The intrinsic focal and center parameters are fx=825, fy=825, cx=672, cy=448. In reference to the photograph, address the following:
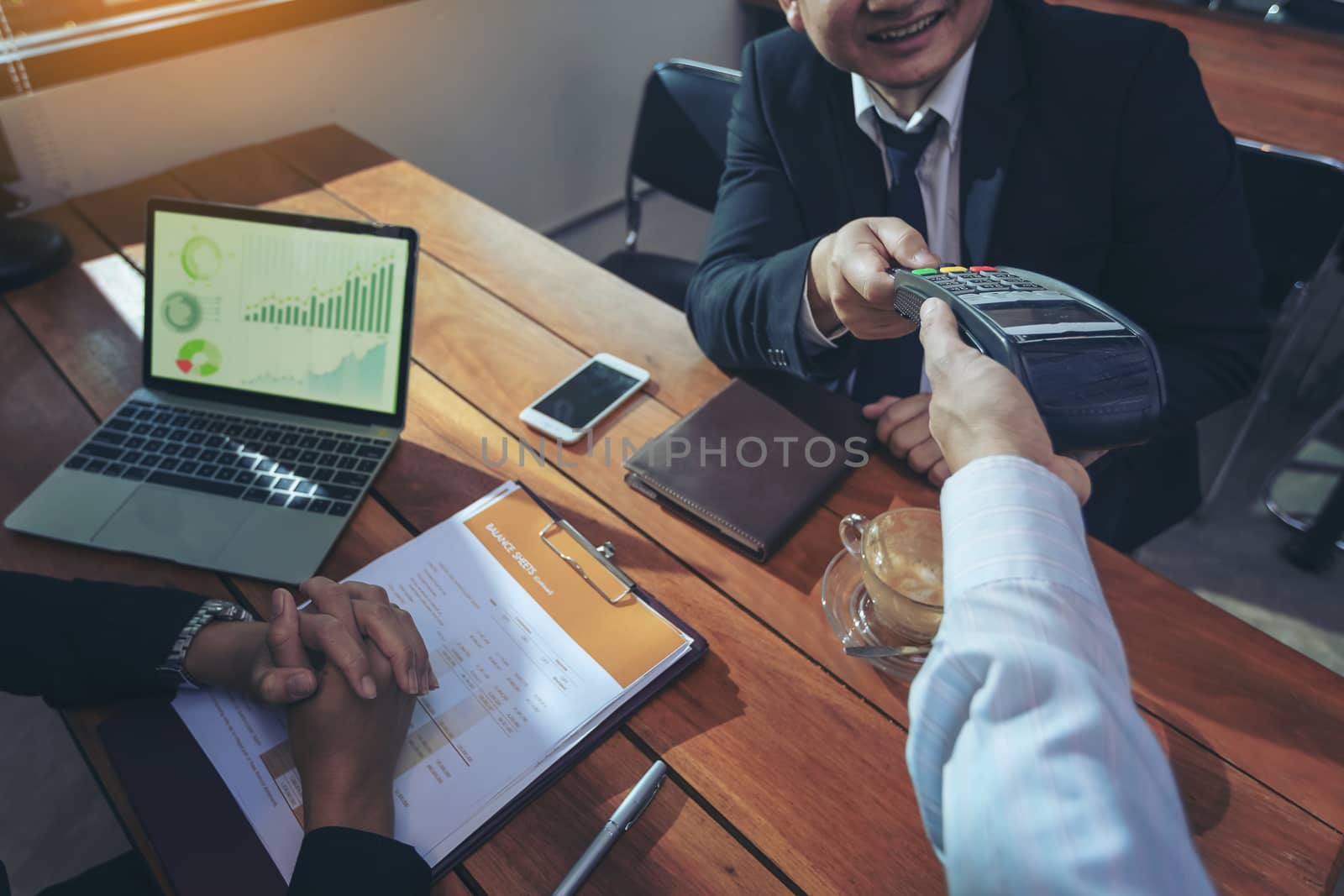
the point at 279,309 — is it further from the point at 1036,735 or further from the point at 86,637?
the point at 1036,735

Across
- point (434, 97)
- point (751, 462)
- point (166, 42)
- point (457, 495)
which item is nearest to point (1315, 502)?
point (751, 462)

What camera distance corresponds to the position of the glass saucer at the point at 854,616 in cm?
69

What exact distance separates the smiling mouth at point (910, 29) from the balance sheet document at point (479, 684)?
2.25 feet

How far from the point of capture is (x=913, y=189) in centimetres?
109

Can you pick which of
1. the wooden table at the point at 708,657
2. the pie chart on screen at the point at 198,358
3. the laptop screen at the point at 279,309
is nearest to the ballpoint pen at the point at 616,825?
the wooden table at the point at 708,657

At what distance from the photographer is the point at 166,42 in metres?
1.41

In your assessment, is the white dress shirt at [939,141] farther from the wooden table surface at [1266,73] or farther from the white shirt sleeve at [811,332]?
the wooden table surface at [1266,73]

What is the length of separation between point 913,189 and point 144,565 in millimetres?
982

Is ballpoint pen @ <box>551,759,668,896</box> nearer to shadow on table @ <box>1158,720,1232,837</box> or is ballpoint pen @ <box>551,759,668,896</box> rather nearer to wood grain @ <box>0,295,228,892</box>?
wood grain @ <box>0,295,228,892</box>

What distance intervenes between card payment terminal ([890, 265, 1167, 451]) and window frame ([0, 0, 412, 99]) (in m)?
1.41

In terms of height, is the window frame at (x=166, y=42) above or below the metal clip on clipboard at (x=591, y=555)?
above

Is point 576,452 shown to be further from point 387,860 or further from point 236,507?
point 387,860

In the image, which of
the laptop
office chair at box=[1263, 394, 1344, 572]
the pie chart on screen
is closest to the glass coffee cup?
the laptop

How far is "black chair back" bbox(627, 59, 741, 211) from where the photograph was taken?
1.59m
